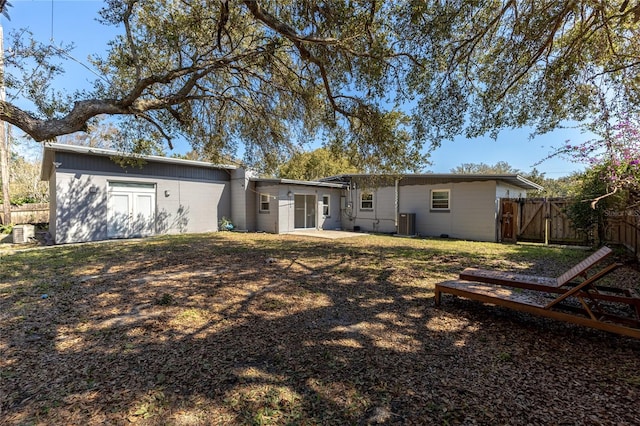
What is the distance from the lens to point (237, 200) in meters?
16.2

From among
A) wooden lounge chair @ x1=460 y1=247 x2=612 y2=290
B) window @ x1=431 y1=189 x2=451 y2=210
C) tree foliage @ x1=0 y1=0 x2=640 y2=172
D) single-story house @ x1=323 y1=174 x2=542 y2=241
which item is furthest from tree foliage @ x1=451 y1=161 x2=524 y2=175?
wooden lounge chair @ x1=460 y1=247 x2=612 y2=290

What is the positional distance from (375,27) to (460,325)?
18.2ft

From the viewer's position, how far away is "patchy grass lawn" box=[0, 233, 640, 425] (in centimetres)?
214

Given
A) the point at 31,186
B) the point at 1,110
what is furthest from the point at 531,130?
the point at 31,186

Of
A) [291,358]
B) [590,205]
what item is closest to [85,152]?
[291,358]

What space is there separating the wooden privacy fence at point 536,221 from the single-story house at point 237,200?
654 mm

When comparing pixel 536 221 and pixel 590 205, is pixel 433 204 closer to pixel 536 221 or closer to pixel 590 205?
pixel 536 221

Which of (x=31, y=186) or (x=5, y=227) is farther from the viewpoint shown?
(x=31, y=186)

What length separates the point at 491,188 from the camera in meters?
12.8

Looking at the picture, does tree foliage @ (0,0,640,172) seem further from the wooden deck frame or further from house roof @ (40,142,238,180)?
the wooden deck frame

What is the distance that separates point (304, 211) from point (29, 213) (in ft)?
51.8

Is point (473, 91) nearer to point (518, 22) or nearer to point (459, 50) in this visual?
point (459, 50)

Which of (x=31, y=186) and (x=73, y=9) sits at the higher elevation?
(x=73, y=9)

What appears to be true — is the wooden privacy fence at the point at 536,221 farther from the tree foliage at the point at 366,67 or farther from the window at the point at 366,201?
the tree foliage at the point at 366,67
